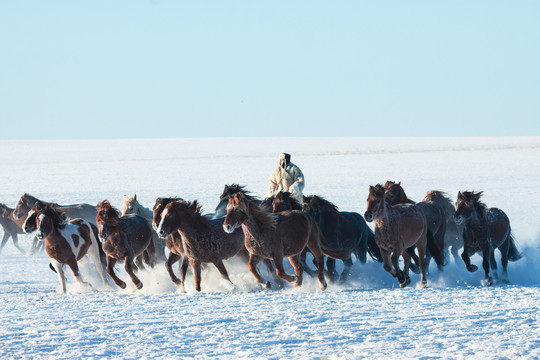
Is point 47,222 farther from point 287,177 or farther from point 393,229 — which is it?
point 393,229

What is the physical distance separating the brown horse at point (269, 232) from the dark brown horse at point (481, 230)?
202 cm

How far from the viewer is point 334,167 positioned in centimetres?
4094

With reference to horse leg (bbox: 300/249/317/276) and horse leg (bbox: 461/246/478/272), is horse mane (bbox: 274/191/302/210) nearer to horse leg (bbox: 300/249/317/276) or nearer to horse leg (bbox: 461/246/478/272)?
horse leg (bbox: 300/249/317/276)

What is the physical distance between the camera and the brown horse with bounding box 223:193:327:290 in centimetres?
919

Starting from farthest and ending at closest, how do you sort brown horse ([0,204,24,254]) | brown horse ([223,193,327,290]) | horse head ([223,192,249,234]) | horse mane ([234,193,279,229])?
brown horse ([0,204,24,254]), horse mane ([234,193,279,229]), brown horse ([223,193,327,290]), horse head ([223,192,249,234])

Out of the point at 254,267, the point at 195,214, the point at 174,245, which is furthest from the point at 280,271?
the point at 174,245

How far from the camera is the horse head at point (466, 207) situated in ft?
33.5

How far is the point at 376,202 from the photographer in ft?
31.7

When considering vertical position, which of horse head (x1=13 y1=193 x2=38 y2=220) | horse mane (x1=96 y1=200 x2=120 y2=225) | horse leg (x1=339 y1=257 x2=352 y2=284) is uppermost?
horse head (x1=13 y1=193 x2=38 y2=220)

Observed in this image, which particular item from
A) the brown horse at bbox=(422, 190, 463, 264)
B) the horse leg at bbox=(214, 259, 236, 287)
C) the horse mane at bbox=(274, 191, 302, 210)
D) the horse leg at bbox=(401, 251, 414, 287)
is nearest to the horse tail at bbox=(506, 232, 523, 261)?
the brown horse at bbox=(422, 190, 463, 264)

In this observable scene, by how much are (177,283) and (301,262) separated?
1622 mm

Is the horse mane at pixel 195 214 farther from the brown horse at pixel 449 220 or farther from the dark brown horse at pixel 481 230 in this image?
the brown horse at pixel 449 220

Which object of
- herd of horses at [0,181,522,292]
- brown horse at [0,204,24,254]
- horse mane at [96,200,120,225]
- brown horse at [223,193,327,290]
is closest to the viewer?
brown horse at [223,193,327,290]

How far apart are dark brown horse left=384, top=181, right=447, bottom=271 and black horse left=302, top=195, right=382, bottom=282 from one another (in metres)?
0.64
